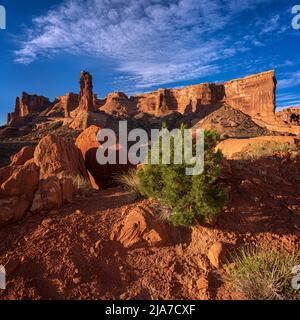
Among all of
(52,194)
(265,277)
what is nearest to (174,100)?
(52,194)

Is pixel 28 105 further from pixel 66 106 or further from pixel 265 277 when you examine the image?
pixel 265 277

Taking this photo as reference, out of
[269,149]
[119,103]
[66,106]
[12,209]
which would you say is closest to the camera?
[12,209]

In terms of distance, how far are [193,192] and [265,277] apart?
1951 mm

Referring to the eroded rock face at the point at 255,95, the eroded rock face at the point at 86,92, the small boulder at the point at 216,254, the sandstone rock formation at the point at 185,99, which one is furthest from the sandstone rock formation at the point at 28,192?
the sandstone rock formation at the point at 185,99

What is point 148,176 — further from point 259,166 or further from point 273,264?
point 259,166

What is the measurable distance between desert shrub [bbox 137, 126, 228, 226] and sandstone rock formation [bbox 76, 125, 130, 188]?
4.24m

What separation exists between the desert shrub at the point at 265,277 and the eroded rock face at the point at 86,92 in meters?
73.4

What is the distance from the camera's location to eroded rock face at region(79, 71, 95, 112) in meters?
75.7

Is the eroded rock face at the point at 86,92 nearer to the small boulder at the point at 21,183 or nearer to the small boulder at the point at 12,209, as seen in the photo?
the small boulder at the point at 21,183

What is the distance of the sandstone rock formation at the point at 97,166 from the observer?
10.0m

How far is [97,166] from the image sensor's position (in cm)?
1012

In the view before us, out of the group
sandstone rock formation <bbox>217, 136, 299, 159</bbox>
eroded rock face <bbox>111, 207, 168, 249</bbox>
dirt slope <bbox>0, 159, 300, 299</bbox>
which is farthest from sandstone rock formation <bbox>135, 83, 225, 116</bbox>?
eroded rock face <bbox>111, 207, 168, 249</bbox>

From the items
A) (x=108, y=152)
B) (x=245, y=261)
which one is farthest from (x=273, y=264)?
Answer: (x=108, y=152)
